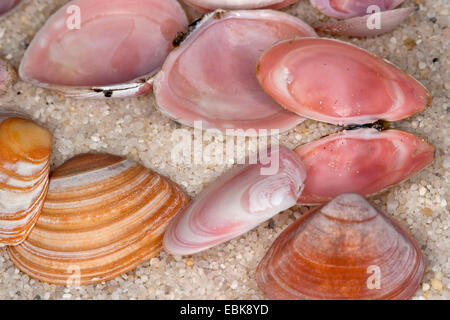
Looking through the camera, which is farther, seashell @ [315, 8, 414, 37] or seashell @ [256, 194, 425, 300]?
seashell @ [315, 8, 414, 37]

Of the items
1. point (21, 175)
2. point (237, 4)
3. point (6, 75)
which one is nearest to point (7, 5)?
point (6, 75)

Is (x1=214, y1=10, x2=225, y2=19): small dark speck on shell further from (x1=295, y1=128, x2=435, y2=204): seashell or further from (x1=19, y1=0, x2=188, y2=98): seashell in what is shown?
(x1=295, y1=128, x2=435, y2=204): seashell

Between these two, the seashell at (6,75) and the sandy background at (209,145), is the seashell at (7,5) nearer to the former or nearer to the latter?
the sandy background at (209,145)

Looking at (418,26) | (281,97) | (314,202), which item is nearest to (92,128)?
(281,97)

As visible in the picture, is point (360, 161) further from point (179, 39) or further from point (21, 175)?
point (21, 175)

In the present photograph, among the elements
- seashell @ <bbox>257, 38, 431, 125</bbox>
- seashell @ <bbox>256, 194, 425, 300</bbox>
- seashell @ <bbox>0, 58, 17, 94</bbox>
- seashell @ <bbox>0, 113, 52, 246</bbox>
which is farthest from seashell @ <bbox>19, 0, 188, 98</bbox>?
seashell @ <bbox>256, 194, 425, 300</bbox>

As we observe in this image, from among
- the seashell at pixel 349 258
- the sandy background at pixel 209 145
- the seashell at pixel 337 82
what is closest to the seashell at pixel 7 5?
the sandy background at pixel 209 145

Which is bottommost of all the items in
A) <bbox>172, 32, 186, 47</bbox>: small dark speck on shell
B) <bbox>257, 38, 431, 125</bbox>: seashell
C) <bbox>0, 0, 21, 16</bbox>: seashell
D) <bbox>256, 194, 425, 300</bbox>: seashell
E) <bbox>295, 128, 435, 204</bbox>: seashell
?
<bbox>256, 194, 425, 300</bbox>: seashell
